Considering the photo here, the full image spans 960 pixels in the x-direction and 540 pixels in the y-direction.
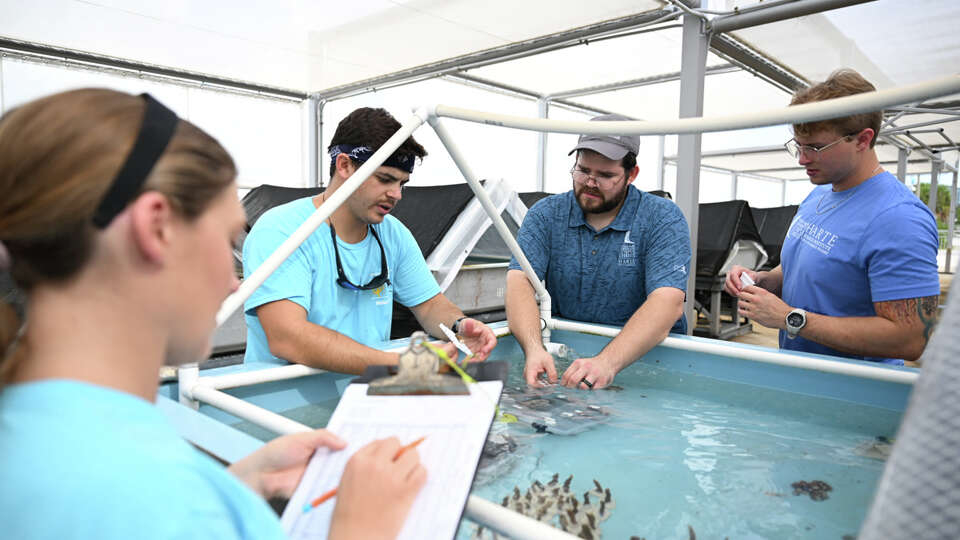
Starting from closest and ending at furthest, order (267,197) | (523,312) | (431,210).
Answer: (523,312) < (431,210) < (267,197)

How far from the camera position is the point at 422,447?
68 centimetres

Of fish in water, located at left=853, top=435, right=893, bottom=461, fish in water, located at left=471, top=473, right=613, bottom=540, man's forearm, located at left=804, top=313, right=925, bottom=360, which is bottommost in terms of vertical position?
fish in water, located at left=471, top=473, right=613, bottom=540

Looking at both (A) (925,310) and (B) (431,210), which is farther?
(B) (431,210)

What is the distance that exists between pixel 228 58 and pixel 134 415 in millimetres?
5103

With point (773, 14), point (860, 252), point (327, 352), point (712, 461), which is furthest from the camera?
point (773, 14)

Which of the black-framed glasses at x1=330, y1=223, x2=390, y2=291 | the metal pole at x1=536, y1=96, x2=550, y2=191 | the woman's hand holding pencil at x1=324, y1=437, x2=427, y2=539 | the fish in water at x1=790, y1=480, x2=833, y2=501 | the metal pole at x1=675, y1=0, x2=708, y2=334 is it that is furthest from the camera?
the metal pole at x1=536, y1=96, x2=550, y2=191

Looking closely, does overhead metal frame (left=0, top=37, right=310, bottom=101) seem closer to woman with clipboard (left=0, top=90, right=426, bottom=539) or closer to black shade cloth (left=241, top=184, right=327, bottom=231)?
black shade cloth (left=241, top=184, right=327, bottom=231)

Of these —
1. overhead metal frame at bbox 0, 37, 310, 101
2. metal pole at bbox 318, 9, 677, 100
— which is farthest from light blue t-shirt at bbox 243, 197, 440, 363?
overhead metal frame at bbox 0, 37, 310, 101

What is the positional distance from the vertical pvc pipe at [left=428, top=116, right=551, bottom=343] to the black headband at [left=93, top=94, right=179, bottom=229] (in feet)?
3.39

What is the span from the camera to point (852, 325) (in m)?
1.50

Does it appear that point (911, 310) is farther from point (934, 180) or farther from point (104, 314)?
point (934, 180)

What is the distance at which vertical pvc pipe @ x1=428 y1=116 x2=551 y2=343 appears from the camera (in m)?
1.51

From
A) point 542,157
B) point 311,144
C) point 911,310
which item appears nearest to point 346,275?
point 911,310

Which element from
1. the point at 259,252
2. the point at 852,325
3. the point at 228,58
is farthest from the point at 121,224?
the point at 228,58
